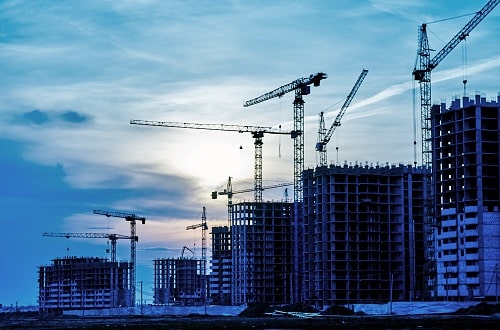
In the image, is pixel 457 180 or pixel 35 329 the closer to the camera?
pixel 35 329

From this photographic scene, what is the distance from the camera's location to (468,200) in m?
167

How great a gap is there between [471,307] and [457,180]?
3636 cm

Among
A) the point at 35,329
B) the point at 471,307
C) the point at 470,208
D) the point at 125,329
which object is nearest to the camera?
the point at 125,329

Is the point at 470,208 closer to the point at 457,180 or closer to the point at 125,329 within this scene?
the point at 457,180

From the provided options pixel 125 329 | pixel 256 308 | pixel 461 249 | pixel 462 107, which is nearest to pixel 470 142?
pixel 462 107

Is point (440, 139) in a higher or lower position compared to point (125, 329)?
higher

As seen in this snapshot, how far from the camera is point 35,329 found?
398ft

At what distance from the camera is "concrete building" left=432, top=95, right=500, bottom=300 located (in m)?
164

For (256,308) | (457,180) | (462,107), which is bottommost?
(256,308)

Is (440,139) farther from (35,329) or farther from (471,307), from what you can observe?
(35,329)

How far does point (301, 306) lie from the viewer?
185m

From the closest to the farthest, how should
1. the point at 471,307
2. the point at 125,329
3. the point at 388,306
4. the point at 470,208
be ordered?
1. the point at 125,329
2. the point at 471,307
3. the point at 388,306
4. the point at 470,208

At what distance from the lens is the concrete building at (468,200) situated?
164 m

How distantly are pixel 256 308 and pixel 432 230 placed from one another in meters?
37.7
